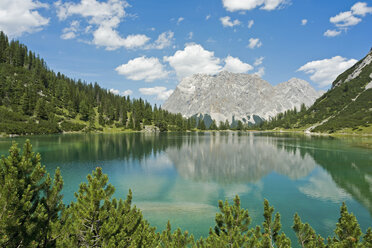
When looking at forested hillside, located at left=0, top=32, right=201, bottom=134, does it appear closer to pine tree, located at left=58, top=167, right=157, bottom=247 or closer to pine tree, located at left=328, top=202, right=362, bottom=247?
pine tree, located at left=58, top=167, right=157, bottom=247

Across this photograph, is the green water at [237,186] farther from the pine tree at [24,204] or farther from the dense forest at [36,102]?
the dense forest at [36,102]

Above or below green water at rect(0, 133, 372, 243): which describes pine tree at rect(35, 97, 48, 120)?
above

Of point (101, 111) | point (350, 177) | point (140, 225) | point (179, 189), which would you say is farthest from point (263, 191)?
point (101, 111)

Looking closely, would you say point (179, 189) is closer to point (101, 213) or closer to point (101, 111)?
point (101, 213)

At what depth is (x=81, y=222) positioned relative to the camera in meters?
9.21

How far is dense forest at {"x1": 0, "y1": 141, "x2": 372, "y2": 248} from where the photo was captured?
770 cm

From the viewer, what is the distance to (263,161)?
175ft

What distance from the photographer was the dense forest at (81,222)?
770 centimetres

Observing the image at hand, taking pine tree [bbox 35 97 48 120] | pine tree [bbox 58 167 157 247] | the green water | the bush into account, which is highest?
pine tree [bbox 35 97 48 120]

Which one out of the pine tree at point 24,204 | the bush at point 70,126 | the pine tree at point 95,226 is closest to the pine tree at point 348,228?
the pine tree at point 95,226

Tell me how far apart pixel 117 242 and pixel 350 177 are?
41945 mm

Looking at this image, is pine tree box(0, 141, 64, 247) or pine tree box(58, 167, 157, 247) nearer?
pine tree box(0, 141, 64, 247)

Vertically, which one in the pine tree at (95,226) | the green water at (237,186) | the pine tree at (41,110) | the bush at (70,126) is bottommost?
the green water at (237,186)

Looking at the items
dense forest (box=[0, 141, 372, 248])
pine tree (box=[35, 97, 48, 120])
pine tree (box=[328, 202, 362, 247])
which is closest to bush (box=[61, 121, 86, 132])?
pine tree (box=[35, 97, 48, 120])
